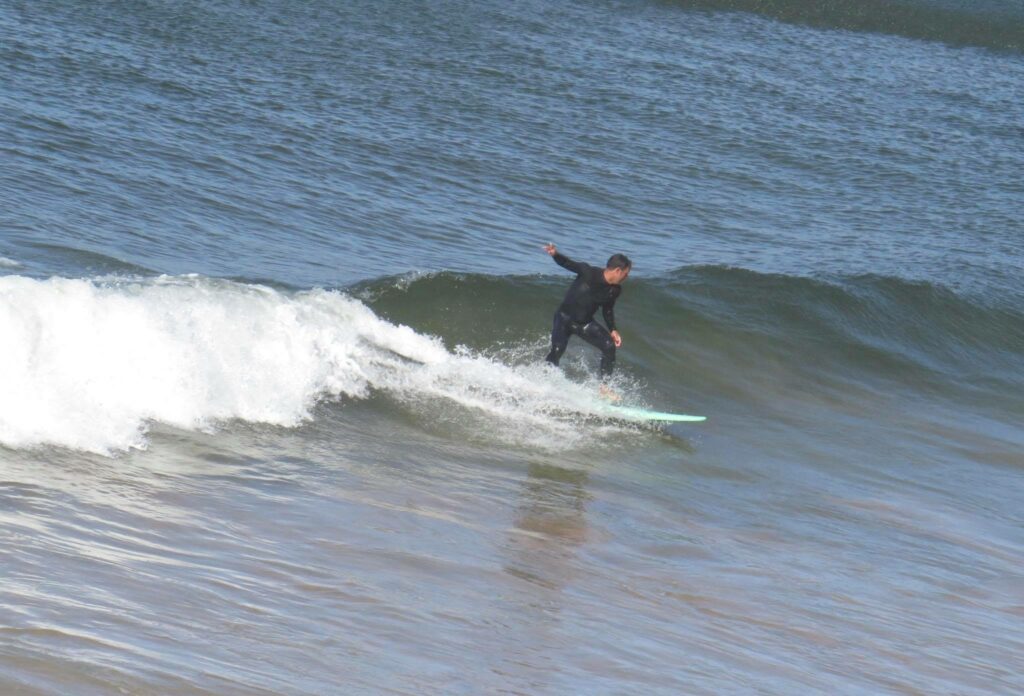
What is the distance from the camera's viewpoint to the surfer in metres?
11.9

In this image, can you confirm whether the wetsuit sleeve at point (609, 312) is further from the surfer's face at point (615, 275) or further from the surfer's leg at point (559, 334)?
the surfer's face at point (615, 275)

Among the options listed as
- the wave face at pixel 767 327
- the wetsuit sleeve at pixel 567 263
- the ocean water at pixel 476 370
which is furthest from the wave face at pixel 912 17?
the wetsuit sleeve at pixel 567 263

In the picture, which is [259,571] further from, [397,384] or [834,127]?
[834,127]

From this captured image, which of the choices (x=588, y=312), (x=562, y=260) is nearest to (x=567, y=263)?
(x=562, y=260)

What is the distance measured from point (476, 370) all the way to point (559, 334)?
90cm

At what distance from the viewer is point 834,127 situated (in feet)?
99.6

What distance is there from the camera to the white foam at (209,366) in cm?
922

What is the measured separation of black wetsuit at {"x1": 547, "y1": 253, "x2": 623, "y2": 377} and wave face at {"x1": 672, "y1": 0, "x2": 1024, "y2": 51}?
29.1 metres

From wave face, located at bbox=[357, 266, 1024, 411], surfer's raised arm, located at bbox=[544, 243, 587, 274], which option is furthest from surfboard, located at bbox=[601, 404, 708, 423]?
wave face, located at bbox=[357, 266, 1024, 411]

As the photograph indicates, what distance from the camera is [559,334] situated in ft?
40.5

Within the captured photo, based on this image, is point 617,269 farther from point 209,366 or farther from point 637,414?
point 209,366

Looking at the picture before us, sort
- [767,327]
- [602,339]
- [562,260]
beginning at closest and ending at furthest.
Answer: [562,260]
[602,339]
[767,327]

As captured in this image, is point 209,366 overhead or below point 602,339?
below

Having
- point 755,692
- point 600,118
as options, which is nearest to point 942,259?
point 600,118
